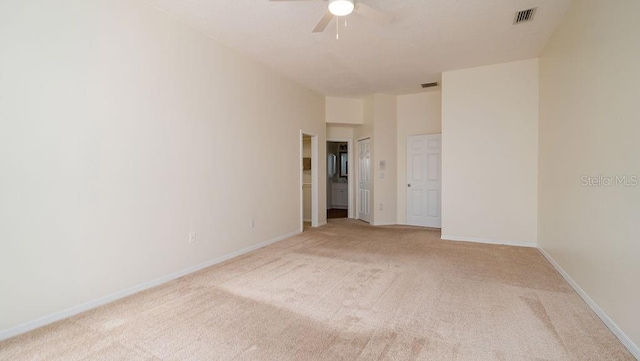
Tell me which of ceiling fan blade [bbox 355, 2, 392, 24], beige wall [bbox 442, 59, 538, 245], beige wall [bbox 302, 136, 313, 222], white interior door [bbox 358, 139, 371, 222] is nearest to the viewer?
ceiling fan blade [bbox 355, 2, 392, 24]

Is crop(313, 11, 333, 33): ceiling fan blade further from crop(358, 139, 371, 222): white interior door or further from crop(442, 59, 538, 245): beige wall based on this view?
crop(358, 139, 371, 222): white interior door

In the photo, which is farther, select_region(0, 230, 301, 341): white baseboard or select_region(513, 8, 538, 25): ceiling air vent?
select_region(513, 8, 538, 25): ceiling air vent

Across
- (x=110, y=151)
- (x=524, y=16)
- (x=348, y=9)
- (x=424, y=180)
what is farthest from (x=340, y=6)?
(x=424, y=180)

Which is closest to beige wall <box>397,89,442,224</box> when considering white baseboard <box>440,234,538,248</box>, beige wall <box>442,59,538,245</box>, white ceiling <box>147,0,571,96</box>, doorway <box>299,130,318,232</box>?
white ceiling <box>147,0,571,96</box>

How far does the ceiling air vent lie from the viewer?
323 cm

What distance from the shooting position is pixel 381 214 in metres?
6.75

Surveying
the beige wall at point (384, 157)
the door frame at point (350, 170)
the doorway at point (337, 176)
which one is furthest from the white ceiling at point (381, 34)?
the doorway at point (337, 176)

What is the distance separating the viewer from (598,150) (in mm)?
2439

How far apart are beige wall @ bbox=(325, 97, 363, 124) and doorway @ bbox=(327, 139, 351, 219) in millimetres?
2468

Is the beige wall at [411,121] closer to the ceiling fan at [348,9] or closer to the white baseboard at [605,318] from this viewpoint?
the white baseboard at [605,318]

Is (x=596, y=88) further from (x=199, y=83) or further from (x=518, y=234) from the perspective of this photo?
(x=199, y=83)

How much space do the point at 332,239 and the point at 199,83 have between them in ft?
10.6

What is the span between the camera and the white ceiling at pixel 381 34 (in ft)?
10.2

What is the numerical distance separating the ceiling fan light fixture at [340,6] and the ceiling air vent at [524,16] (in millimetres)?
2009
